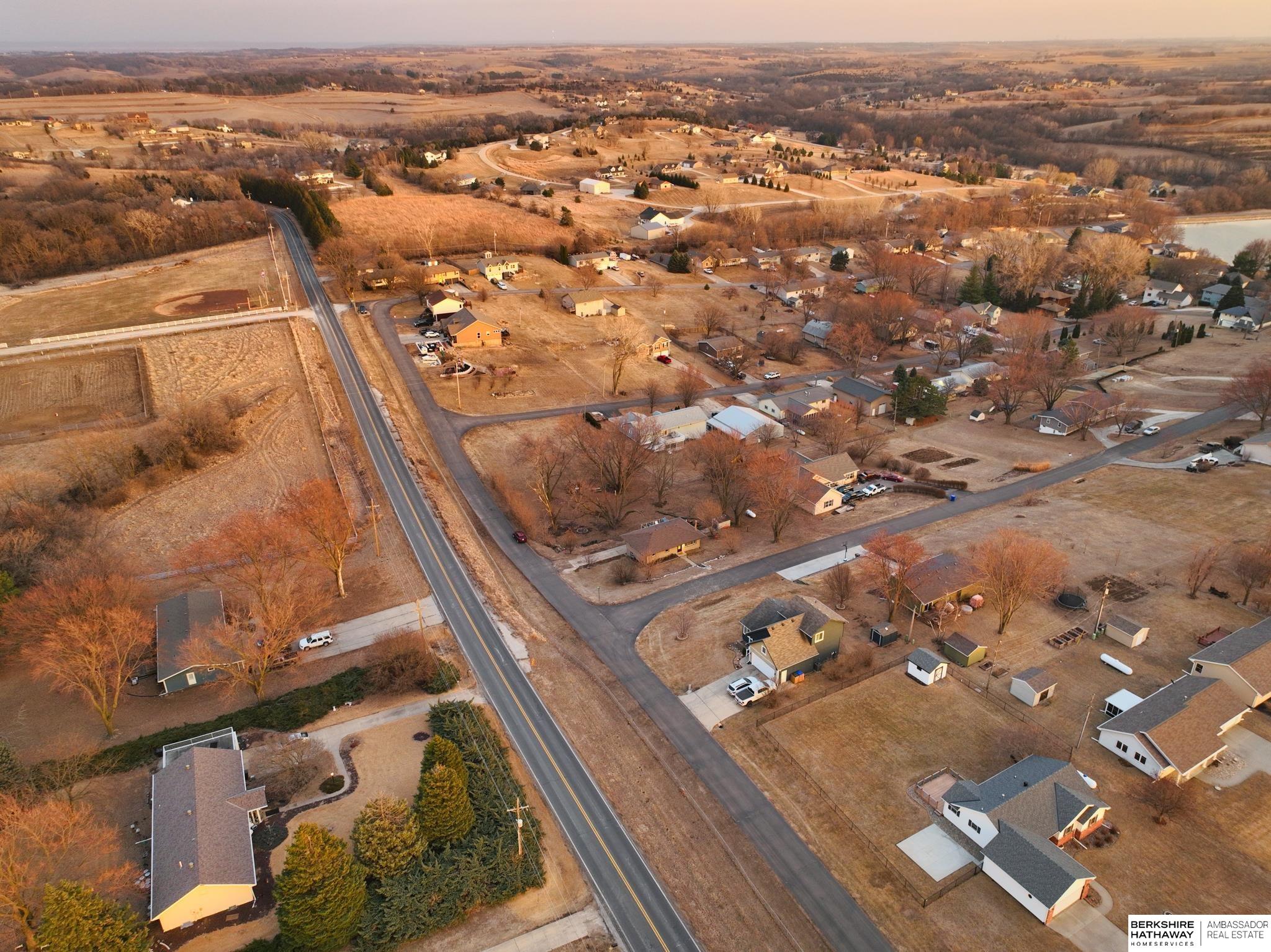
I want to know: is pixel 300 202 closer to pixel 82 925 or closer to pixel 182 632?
pixel 182 632

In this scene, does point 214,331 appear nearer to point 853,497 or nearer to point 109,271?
point 109,271

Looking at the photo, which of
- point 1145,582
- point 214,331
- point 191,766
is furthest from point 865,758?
point 214,331

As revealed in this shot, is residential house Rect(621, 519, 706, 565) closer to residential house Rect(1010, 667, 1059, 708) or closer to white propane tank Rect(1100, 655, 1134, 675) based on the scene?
residential house Rect(1010, 667, 1059, 708)

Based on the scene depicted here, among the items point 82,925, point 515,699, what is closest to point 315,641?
point 515,699

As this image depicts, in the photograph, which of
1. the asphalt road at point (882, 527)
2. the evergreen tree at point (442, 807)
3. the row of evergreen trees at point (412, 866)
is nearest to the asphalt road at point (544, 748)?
the row of evergreen trees at point (412, 866)

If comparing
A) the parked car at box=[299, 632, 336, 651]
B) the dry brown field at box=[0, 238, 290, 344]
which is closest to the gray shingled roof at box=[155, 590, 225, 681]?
the parked car at box=[299, 632, 336, 651]

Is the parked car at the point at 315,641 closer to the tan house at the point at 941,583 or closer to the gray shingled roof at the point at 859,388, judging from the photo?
the tan house at the point at 941,583
